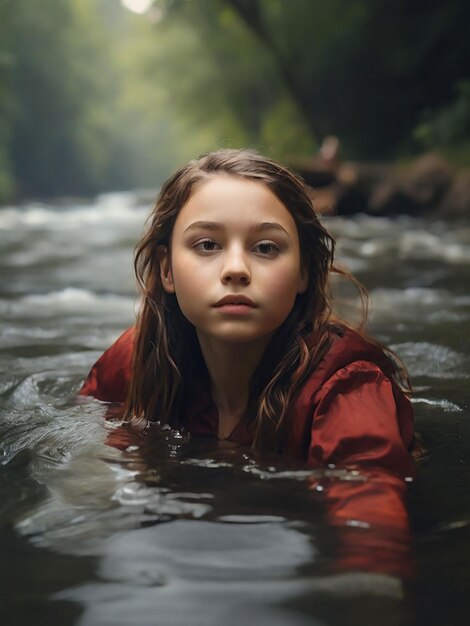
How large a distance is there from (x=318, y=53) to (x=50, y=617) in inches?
826

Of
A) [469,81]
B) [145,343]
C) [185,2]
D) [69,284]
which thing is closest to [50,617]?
[145,343]

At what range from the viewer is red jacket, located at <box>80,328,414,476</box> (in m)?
1.83

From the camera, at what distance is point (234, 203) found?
2.05 metres

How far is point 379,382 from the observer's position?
6.55 feet

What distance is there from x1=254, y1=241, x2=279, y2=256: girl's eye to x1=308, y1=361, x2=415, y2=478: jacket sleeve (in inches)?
12.6

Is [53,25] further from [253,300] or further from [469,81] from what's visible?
[253,300]

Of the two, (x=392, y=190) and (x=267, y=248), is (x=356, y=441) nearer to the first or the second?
(x=267, y=248)

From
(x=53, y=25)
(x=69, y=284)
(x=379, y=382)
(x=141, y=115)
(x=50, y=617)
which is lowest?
(x=50, y=617)

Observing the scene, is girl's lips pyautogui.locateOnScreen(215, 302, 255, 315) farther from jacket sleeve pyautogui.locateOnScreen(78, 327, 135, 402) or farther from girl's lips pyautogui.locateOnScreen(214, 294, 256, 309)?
jacket sleeve pyautogui.locateOnScreen(78, 327, 135, 402)

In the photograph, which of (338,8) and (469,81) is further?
(338,8)

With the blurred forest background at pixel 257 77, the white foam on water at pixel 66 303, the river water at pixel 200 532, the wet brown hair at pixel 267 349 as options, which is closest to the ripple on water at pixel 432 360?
the river water at pixel 200 532

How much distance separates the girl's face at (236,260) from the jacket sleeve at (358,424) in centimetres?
22

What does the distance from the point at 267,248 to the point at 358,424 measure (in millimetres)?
480

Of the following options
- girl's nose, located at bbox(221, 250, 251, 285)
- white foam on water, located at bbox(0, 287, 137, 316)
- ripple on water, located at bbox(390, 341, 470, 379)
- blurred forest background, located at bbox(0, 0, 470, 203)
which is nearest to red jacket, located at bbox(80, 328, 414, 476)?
girl's nose, located at bbox(221, 250, 251, 285)
